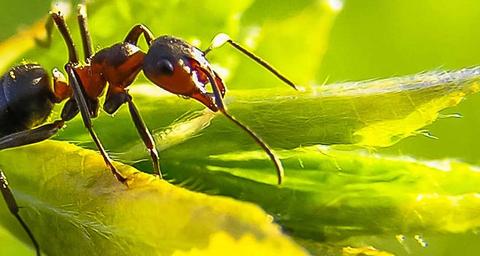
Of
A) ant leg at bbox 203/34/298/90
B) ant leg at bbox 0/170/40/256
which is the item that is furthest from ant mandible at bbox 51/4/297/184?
ant leg at bbox 0/170/40/256

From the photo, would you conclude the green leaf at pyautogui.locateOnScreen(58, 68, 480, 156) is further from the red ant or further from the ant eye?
the ant eye

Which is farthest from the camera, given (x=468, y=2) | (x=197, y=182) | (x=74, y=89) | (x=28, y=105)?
(x=468, y=2)

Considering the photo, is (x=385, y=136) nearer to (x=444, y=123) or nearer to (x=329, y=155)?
(x=329, y=155)

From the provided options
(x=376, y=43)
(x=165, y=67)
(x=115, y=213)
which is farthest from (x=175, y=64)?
(x=376, y=43)

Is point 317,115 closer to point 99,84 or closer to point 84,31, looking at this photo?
point 84,31

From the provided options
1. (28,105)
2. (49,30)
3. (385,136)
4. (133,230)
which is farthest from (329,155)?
(28,105)

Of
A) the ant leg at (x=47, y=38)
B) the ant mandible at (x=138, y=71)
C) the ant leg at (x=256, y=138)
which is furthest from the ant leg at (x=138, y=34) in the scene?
the ant leg at (x=256, y=138)

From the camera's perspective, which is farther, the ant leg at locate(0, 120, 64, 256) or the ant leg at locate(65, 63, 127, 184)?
the ant leg at locate(0, 120, 64, 256)

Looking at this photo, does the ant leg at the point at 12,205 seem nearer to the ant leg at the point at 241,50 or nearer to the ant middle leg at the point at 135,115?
the ant middle leg at the point at 135,115
